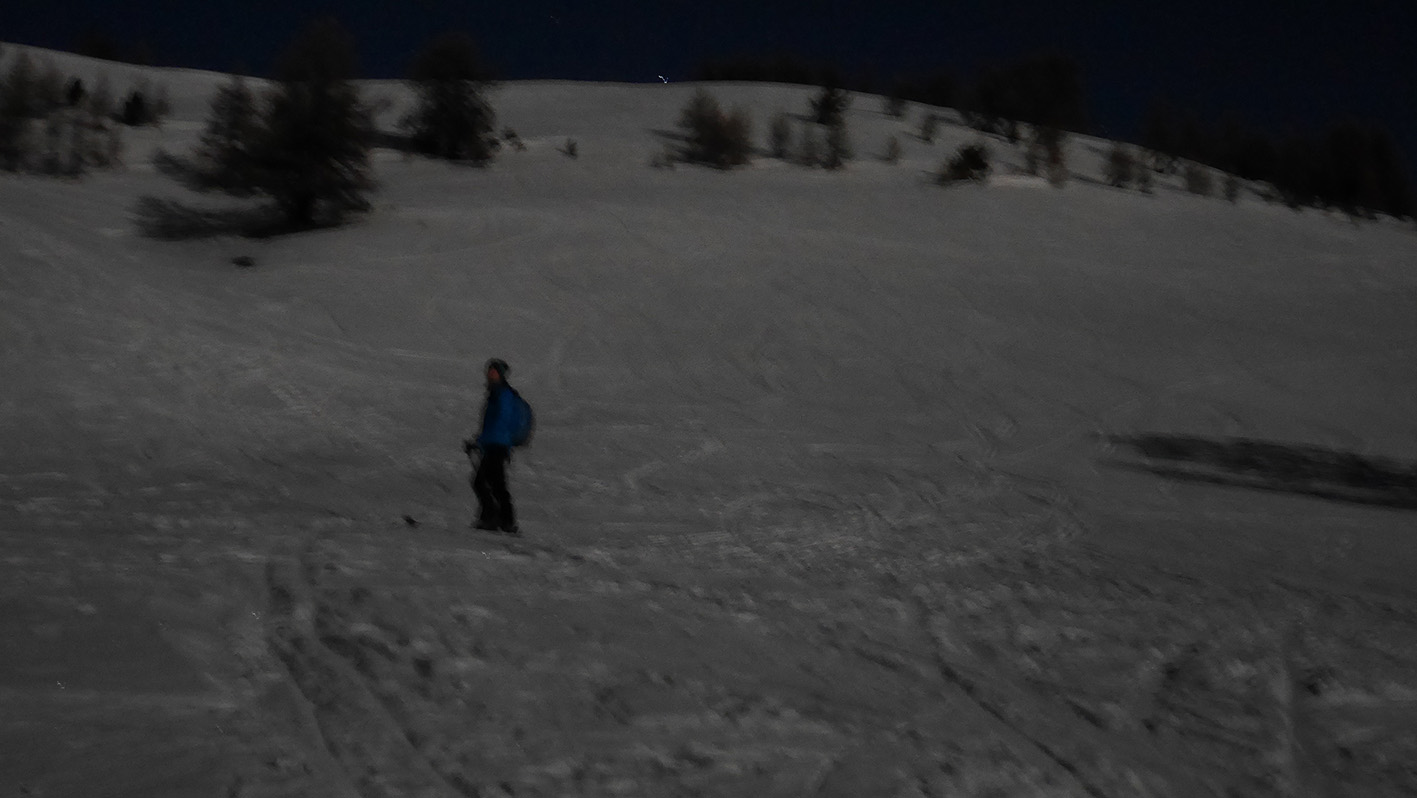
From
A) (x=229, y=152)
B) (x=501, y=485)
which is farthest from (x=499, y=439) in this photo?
(x=229, y=152)

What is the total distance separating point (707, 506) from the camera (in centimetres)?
1000

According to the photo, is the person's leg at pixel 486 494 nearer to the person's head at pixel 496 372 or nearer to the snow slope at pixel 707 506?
the snow slope at pixel 707 506

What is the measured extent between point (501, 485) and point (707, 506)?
215cm

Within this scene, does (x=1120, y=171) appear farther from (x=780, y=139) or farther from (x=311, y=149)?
(x=311, y=149)

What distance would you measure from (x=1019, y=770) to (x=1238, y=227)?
2453cm

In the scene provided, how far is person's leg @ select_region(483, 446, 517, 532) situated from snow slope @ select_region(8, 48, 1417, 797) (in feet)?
1.26

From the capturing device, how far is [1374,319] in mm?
18500

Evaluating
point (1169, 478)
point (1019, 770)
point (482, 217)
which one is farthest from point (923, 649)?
point (482, 217)

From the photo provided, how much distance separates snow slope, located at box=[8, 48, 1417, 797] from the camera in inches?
186

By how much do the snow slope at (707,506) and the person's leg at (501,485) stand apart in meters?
0.38

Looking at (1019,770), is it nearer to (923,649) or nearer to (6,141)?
(923,649)

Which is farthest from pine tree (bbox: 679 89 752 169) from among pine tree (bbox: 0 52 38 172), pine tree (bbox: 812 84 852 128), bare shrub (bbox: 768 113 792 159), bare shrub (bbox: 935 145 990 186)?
pine tree (bbox: 0 52 38 172)

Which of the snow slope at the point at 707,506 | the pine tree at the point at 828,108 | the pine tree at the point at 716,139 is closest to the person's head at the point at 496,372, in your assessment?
the snow slope at the point at 707,506

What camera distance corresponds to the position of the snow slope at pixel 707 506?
4.73 metres
